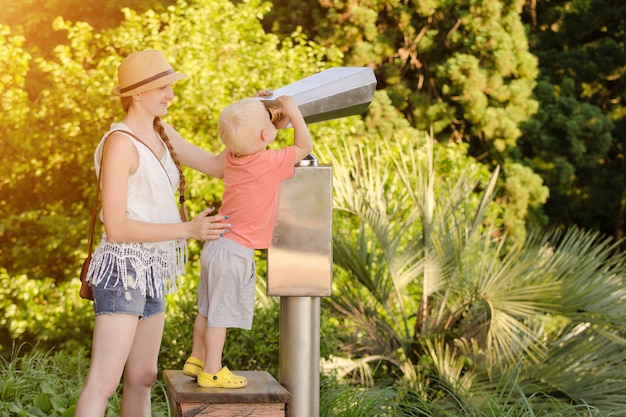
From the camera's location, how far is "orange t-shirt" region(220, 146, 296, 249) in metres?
2.60

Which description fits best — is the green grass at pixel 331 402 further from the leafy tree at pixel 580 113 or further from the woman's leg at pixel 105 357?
the leafy tree at pixel 580 113

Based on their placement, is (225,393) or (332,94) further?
(332,94)

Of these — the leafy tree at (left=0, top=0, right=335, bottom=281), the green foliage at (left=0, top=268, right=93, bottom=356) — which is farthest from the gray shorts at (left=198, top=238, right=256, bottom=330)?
the leafy tree at (left=0, top=0, right=335, bottom=281)

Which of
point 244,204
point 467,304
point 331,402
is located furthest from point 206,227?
point 467,304

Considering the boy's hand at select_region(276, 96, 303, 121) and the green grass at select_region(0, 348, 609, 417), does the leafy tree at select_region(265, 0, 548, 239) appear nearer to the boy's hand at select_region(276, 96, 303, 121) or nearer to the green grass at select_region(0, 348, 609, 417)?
the green grass at select_region(0, 348, 609, 417)

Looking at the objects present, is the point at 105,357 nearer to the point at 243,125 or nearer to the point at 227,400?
the point at 227,400

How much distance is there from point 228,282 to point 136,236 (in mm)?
282

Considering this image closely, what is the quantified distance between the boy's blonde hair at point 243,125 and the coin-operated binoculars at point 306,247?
0.07 m

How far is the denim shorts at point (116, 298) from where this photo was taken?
2533mm

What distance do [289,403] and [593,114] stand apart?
1046 centimetres

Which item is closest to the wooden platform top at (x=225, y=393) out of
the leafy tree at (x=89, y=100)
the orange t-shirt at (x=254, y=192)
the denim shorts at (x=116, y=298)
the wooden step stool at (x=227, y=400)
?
the wooden step stool at (x=227, y=400)

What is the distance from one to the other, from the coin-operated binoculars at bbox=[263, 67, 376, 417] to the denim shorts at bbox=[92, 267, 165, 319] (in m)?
0.37

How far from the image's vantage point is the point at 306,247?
2.67m

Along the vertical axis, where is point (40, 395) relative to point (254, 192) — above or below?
below
